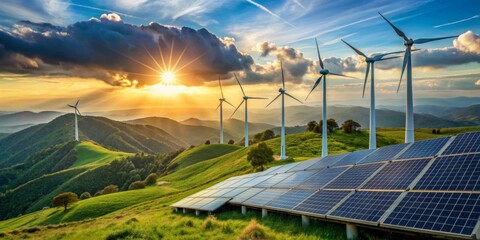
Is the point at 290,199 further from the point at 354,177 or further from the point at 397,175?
the point at 397,175

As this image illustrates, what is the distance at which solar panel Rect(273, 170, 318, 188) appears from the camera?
27.5 m

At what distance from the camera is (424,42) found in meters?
51.2

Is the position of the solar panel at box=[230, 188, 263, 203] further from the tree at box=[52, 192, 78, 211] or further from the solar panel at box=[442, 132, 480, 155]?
the tree at box=[52, 192, 78, 211]

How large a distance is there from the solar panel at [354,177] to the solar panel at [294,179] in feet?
13.7

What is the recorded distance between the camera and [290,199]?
2359 centimetres

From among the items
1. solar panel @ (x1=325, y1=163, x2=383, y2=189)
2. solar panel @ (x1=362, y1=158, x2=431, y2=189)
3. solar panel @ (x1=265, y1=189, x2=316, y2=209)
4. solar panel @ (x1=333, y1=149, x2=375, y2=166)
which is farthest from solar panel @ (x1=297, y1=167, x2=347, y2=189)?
solar panel @ (x1=362, y1=158, x2=431, y2=189)

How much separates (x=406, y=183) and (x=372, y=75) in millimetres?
40882

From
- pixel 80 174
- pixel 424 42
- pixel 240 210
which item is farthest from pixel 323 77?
pixel 80 174

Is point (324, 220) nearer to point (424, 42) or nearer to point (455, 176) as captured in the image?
point (455, 176)

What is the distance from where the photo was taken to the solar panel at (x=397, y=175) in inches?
731

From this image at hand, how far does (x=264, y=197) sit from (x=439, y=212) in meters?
14.3

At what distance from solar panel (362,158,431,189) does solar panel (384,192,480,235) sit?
75.9 inches

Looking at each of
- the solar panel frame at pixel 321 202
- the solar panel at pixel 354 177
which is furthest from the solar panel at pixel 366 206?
the solar panel at pixel 354 177

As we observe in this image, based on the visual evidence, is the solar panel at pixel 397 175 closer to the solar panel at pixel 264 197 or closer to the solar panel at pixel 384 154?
the solar panel at pixel 384 154
